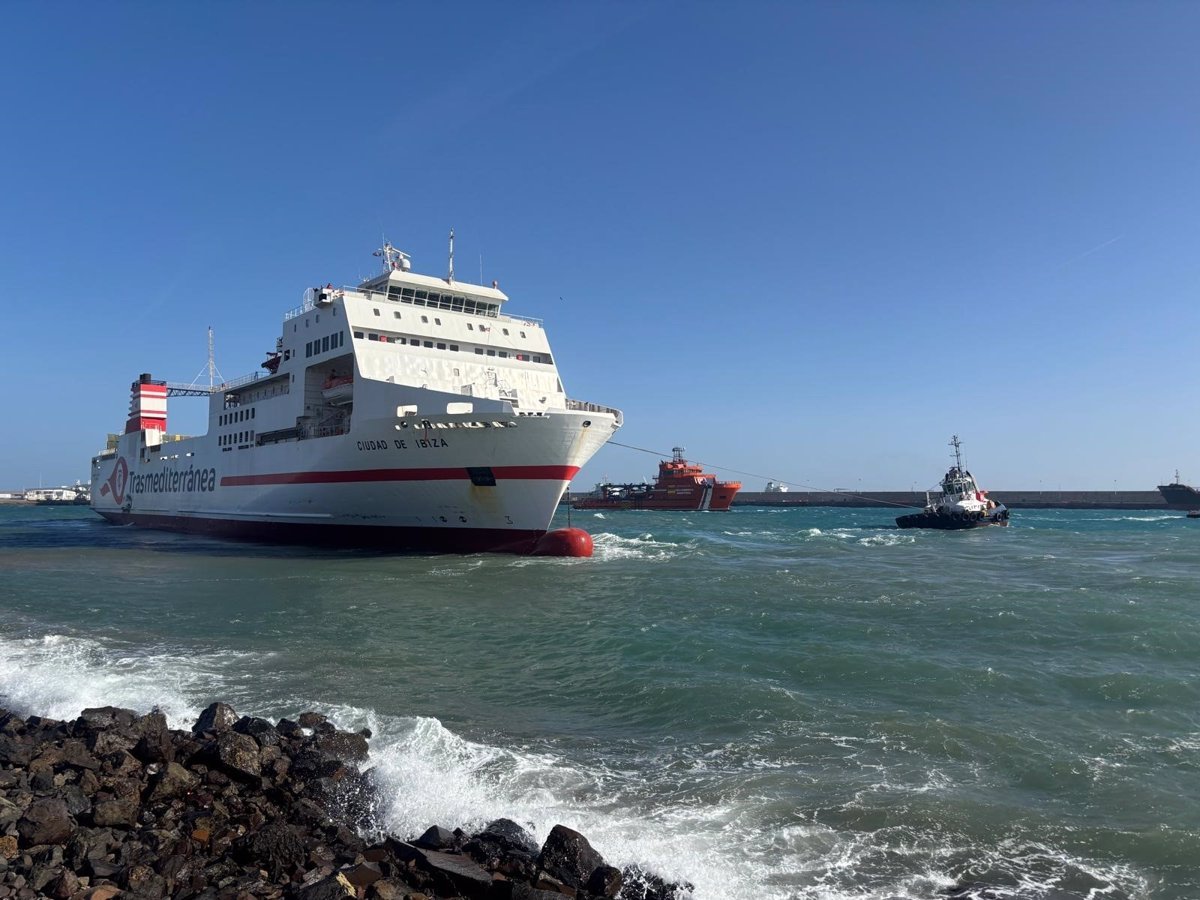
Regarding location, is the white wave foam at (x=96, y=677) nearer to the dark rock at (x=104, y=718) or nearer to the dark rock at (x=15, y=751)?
the dark rock at (x=104, y=718)

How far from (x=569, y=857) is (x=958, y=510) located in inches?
1894

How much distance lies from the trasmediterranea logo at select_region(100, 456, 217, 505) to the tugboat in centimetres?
4195

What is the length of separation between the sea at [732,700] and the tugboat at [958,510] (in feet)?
90.0

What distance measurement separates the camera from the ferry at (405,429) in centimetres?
2245

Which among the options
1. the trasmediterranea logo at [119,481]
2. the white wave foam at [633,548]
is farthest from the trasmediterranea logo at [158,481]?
the white wave foam at [633,548]

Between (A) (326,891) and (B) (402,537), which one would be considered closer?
(A) (326,891)

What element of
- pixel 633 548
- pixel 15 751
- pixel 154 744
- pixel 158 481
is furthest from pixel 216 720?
pixel 158 481

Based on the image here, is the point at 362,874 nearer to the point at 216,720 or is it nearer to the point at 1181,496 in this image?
the point at 216,720

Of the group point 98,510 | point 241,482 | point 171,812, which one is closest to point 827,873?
point 171,812

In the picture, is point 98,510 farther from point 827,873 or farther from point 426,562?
point 827,873

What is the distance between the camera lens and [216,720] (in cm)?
725

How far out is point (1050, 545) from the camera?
34031 mm

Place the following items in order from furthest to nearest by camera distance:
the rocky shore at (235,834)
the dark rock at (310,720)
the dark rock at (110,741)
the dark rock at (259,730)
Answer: the dark rock at (310,720) → the dark rock at (259,730) → the dark rock at (110,741) → the rocky shore at (235,834)

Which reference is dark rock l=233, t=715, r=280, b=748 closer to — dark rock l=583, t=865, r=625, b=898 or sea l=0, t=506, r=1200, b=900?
sea l=0, t=506, r=1200, b=900
